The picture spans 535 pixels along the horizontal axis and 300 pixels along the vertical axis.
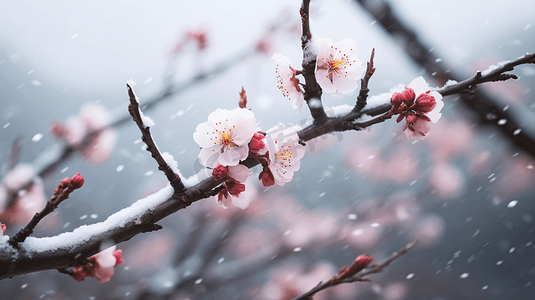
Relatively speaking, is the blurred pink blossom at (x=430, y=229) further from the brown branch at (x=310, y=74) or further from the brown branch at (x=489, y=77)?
→ the brown branch at (x=310, y=74)

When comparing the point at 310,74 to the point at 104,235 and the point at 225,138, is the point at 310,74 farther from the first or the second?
the point at 104,235

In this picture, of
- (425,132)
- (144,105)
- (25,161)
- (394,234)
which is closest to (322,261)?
(394,234)

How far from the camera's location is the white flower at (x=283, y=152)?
0.47m

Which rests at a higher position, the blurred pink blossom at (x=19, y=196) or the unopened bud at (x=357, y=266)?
the blurred pink blossom at (x=19, y=196)

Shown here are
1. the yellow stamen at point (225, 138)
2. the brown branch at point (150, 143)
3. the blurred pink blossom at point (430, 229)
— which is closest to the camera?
the brown branch at point (150, 143)

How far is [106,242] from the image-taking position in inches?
18.1

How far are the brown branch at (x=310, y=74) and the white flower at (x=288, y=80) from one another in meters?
0.04

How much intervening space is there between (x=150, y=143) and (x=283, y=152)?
8.5 inches

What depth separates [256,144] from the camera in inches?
17.7

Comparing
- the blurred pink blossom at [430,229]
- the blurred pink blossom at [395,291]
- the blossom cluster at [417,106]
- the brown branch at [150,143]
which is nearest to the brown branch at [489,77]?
the blossom cluster at [417,106]

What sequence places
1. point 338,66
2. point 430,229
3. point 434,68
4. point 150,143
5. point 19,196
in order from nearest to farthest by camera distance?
point 150,143, point 338,66, point 434,68, point 19,196, point 430,229

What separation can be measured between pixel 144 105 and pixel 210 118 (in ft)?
2.78

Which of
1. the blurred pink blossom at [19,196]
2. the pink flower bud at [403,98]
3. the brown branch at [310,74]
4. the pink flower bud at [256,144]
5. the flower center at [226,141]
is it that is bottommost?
the pink flower bud at [403,98]

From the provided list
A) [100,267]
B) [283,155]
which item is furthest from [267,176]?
[100,267]
